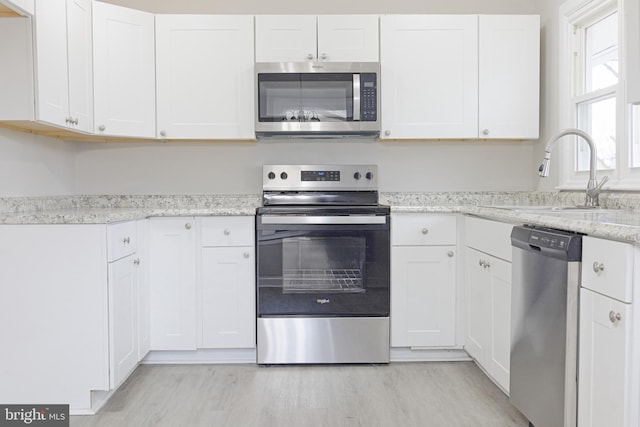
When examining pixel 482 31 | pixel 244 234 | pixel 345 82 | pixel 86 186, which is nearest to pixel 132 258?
pixel 244 234

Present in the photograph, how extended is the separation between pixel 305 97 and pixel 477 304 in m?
1.54

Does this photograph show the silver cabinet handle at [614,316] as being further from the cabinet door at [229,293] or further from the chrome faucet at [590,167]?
the cabinet door at [229,293]

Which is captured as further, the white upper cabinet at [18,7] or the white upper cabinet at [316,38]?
the white upper cabinet at [316,38]

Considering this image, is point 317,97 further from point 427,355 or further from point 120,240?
point 427,355

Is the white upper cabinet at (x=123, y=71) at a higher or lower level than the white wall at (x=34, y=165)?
higher

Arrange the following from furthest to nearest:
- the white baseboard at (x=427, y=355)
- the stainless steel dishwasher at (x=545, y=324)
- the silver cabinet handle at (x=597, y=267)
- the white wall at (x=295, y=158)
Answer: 1. the white wall at (x=295, y=158)
2. the white baseboard at (x=427, y=355)
3. the stainless steel dishwasher at (x=545, y=324)
4. the silver cabinet handle at (x=597, y=267)

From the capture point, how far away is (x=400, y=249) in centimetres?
285

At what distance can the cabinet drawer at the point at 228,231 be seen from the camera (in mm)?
2805

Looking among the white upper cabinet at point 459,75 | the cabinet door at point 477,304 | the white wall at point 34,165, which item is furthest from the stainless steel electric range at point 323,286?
the white wall at point 34,165

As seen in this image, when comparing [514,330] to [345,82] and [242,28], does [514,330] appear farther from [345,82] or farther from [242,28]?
[242,28]

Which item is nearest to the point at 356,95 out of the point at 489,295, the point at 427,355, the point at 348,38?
the point at 348,38

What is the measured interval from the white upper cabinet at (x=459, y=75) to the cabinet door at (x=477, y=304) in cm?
84

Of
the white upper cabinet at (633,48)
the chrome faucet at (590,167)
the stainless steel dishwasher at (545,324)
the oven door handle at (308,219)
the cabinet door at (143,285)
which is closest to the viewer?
the stainless steel dishwasher at (545,324)

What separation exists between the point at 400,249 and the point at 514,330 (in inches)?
35.6
